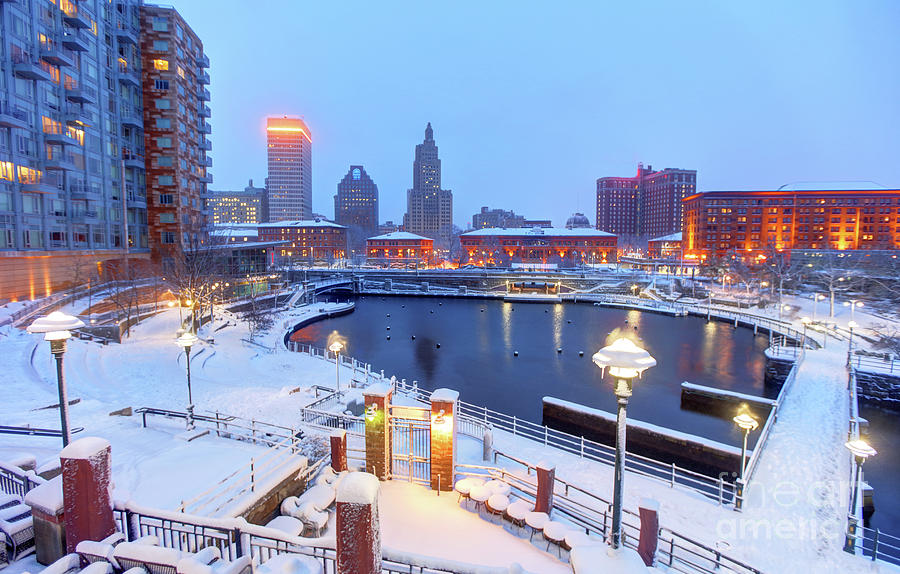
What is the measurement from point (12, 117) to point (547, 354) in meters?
44.5

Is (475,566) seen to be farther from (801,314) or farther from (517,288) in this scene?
(517,288)

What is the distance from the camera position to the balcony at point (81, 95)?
3791cm

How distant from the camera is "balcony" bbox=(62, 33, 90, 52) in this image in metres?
37.0

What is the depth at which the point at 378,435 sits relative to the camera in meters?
10.8

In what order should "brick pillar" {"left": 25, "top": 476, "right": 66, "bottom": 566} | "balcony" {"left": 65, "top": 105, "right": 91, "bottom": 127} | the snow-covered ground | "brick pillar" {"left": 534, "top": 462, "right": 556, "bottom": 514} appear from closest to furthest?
1. "brick pillar" {"left": 25, "top": 476, "right": 66, "bottom": 566}
2. "brick pillar" {"left": 534, "top": 462, "right": 556, "bottom": 514}
3. the snow-covered ground
4. "balcony" {"left": 65, "top": 105, "right": 91, "bottom": 127}

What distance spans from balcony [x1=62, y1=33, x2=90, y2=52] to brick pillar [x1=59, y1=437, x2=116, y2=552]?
47.2 m

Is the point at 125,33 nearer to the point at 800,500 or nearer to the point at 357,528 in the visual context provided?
the point at 357,528

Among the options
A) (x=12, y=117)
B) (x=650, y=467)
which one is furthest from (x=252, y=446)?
(x=12, y=117)

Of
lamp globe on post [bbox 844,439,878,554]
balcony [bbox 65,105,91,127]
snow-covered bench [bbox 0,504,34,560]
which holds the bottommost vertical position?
lamp globe on post [bbox 844,439,878,554]

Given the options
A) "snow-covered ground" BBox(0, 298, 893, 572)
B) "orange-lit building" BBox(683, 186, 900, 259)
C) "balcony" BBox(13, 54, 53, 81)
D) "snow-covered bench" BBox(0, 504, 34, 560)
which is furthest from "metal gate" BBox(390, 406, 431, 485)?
"orange-lit building" BBox(683, 186, 900, 259)

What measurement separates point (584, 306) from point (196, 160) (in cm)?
5993

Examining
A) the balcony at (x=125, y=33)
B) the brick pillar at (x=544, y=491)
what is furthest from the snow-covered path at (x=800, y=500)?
the balcony at (x=125, y=33)

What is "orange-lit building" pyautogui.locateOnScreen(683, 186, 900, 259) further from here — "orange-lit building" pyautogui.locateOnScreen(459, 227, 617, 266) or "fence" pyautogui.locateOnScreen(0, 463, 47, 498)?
"fence" pyautogui.locateOnScreen(0, 463, 47, 498)

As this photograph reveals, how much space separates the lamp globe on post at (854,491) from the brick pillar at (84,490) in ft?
49.4
